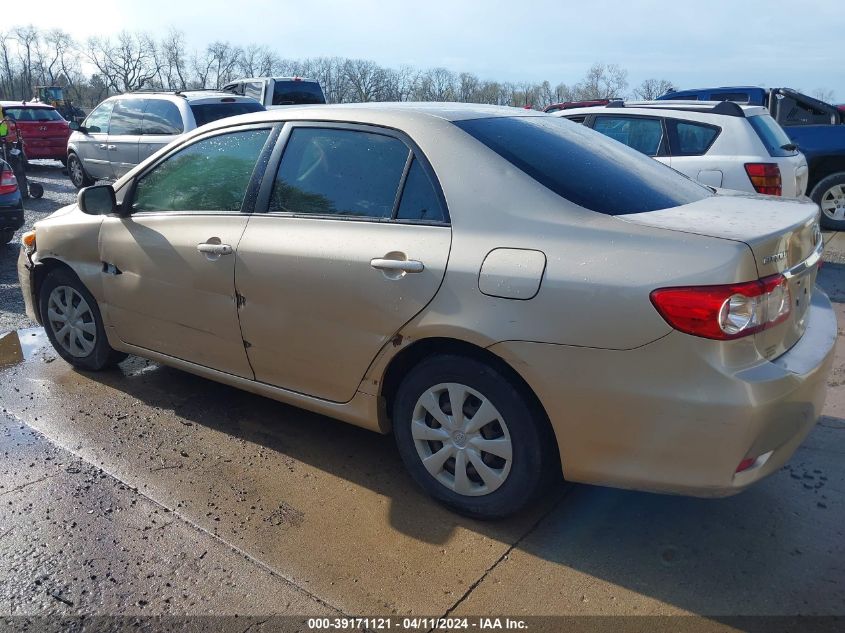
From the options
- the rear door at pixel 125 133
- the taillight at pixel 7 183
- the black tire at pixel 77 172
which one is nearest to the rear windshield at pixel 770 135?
the taillight at pixel 7 183

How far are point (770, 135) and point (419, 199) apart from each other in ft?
18.8

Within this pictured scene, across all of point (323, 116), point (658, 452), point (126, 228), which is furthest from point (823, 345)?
point (126, 228)

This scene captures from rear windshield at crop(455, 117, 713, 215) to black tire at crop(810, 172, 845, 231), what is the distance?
7.28m

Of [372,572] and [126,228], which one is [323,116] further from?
[372,572]

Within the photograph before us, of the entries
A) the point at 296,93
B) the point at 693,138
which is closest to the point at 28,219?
the point at 296,93

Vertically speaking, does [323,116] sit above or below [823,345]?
above

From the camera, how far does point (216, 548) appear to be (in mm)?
2982

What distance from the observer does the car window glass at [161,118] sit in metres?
11.0

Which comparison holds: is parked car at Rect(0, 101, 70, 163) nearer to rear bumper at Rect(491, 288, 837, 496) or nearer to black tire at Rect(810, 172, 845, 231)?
black tire at Rect(810, 172, 845, 231)

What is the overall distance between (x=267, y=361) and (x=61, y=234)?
188 centimetres

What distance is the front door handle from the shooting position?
12.0 ft

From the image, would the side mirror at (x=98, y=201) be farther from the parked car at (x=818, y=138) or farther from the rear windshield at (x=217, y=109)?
the parked car at (x=818, y=138)

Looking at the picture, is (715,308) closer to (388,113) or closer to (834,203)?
(388,113)

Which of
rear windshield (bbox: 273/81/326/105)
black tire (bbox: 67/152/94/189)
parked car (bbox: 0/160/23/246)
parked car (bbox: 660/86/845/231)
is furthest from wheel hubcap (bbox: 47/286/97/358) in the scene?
rear windshield (bbox: 273/81/326/105)
